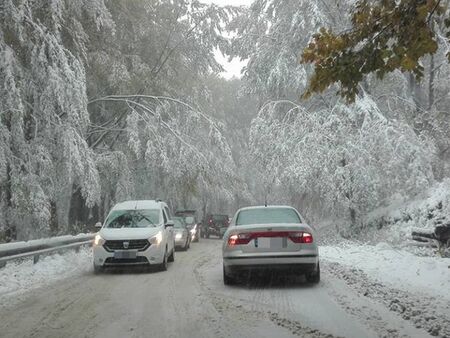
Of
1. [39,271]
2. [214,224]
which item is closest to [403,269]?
[39,271]

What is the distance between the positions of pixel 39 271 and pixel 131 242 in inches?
91.7

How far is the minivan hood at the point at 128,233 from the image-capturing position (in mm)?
12694

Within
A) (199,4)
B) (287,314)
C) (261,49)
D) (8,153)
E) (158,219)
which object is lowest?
(287,314)

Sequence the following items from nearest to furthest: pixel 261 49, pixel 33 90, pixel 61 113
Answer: pixel 33 90
pixel 61 113
pixel 261 49

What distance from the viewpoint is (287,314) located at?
7.48 metres

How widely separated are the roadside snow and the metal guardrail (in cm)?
30

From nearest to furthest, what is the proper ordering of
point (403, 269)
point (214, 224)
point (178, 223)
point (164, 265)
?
point (403, 269) < point (164, 265) < point (178, 223) < point (214, 224)

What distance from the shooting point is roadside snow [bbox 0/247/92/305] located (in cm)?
1046

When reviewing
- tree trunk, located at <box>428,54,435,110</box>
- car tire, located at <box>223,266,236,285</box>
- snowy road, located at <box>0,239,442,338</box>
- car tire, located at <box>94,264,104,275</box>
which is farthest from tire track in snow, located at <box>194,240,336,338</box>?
tree trunk, located at <box>428,54,435,110</box>

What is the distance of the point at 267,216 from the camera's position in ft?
35.6

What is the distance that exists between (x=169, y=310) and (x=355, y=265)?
6.38 m

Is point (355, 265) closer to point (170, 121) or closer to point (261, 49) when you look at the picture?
point (170, 121)

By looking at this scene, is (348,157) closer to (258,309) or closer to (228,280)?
(228,280)

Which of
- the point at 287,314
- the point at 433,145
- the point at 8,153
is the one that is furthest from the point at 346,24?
the point at 287,314
